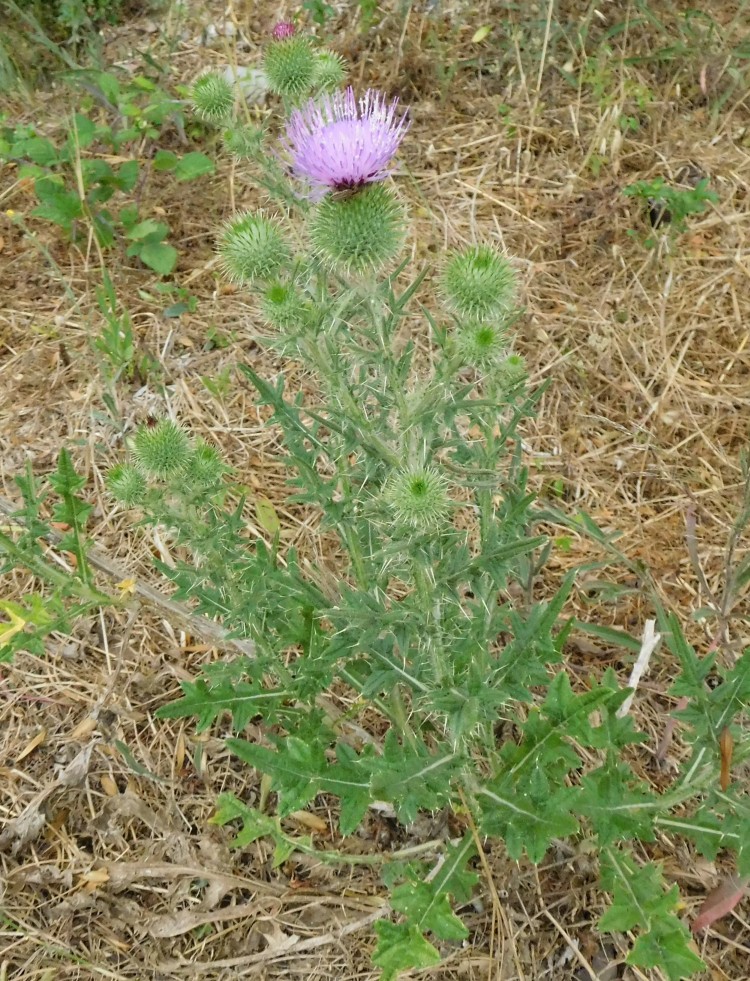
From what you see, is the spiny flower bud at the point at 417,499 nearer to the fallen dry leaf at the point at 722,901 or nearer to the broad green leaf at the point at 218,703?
the broad green leaf at the point at 218,703

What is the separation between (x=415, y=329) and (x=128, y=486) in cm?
199

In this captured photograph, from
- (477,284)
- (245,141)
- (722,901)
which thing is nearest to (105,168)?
(245,141)

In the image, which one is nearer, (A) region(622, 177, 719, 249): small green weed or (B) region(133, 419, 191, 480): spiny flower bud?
(B) region(133, 419, 191, 480): spiny flower bud

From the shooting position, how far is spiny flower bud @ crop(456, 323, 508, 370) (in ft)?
6.66

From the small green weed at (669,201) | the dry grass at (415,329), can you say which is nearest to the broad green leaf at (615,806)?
the dry grass at (415,329)

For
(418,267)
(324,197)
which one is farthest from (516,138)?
(324,197)

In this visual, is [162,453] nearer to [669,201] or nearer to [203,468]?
[203,468]

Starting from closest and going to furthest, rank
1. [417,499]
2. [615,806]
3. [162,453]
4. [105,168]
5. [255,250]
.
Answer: [417,499] → [255,250] → [615,806] → [162,453] → [105,168]

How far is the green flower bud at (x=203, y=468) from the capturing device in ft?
7.68

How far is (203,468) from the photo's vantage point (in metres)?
2.36

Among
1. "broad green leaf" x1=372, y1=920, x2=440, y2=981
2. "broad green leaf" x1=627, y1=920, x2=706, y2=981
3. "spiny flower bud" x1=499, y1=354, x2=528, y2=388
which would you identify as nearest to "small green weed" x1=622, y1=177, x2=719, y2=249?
"spiny flower bud" x1=499, y1=354, x2=528, y2=388

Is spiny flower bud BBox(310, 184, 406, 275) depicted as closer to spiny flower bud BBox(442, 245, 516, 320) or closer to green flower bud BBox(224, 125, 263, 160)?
spiny flower bud BBox(442, 245, 516, 320)

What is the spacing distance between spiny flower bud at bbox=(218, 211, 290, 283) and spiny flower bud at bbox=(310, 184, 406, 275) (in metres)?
0.10

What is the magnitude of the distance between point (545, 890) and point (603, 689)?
870 mm
